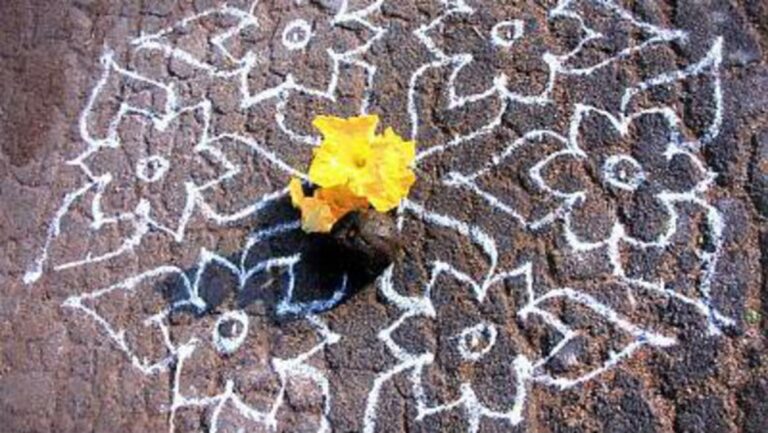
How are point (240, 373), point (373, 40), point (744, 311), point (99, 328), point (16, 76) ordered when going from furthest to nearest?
point (16, 76), point (373, 40), point (99, 328), point (240, 373), point (744, 311)

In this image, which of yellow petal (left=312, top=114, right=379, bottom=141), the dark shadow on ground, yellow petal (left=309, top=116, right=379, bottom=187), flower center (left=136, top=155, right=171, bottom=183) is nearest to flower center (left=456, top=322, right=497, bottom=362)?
the dark shadow on ground

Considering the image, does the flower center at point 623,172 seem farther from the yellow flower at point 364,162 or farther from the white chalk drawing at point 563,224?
the yellow flower at point 364,162

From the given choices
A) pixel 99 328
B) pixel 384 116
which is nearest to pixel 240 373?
pixel 99 328

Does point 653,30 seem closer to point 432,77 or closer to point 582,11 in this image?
point 582,11

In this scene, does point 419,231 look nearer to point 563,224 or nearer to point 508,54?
point 563,224

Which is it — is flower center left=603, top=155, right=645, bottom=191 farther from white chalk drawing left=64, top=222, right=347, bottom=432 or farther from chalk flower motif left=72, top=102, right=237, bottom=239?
chalk flower motif left=72, top=102, right=237, bottom=239

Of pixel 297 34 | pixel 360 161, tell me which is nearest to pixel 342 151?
pixel 360 161
